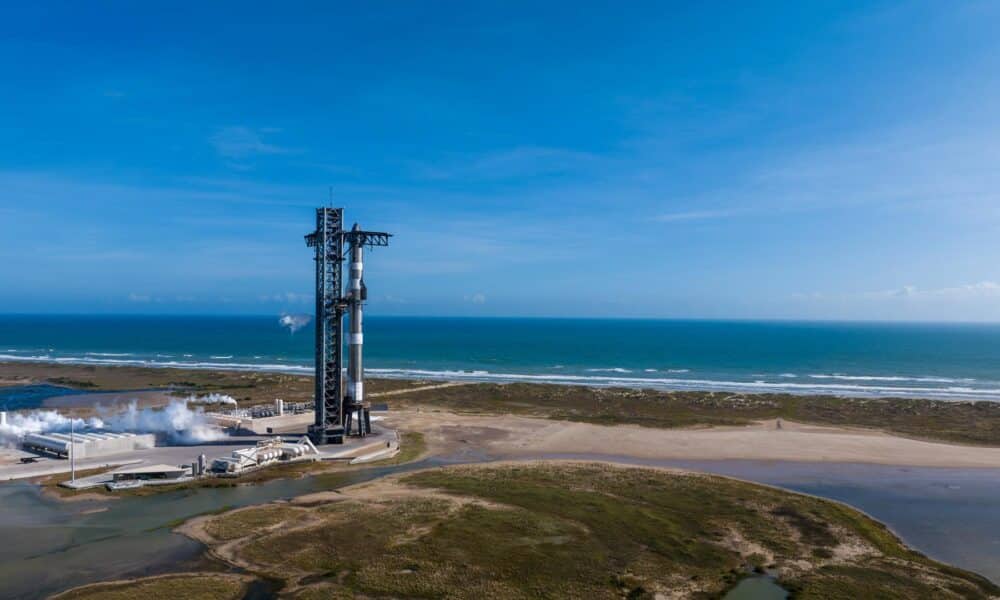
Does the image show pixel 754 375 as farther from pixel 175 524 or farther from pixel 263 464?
pixel 175 524

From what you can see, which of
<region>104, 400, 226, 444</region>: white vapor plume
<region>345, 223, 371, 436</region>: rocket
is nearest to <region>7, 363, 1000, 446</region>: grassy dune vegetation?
<region>345, 223, 371, 436</region>: rocket

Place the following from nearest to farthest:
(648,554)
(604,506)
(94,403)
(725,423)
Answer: (648,554), (604,506), (725,423), (94,403)

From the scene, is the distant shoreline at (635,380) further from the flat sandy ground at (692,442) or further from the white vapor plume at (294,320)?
the flat sandy ground at (692,442)

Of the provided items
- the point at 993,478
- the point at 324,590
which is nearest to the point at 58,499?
the point at 324,590

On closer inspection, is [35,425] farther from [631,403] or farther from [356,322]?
[631,403]

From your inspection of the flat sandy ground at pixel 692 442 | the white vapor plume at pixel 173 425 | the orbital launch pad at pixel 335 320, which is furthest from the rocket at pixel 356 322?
the white vapor plume at pixel 173 425

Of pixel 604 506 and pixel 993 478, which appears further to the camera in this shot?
pixel 993 478

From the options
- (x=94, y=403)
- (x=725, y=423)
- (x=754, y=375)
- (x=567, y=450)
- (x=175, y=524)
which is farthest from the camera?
(x=754, y=375)
